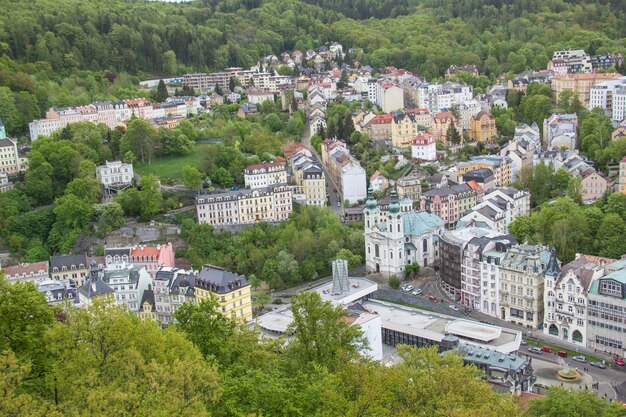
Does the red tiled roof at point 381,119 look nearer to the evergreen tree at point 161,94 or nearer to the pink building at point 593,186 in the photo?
the pink building at point 593,186

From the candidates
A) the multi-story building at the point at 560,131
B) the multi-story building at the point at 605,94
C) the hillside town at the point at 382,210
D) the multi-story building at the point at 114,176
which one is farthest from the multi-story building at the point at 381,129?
the multi-story building at the point at 114,176

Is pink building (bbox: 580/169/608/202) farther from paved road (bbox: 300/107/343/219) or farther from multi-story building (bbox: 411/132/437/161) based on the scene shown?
paved road (bbox: 300/107/343/219)

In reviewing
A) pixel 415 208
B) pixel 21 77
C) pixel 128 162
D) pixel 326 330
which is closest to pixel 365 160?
pixel 415 208

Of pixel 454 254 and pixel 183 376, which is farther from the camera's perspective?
pixel 454 254

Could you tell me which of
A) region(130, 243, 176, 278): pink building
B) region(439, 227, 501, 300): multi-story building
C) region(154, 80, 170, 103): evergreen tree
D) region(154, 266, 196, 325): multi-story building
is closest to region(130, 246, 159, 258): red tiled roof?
region(130, 243, 176, 278): pink building

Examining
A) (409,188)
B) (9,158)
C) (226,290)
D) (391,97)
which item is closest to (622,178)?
(409,188)

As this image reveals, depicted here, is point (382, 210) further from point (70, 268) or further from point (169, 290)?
point (70, 268)
